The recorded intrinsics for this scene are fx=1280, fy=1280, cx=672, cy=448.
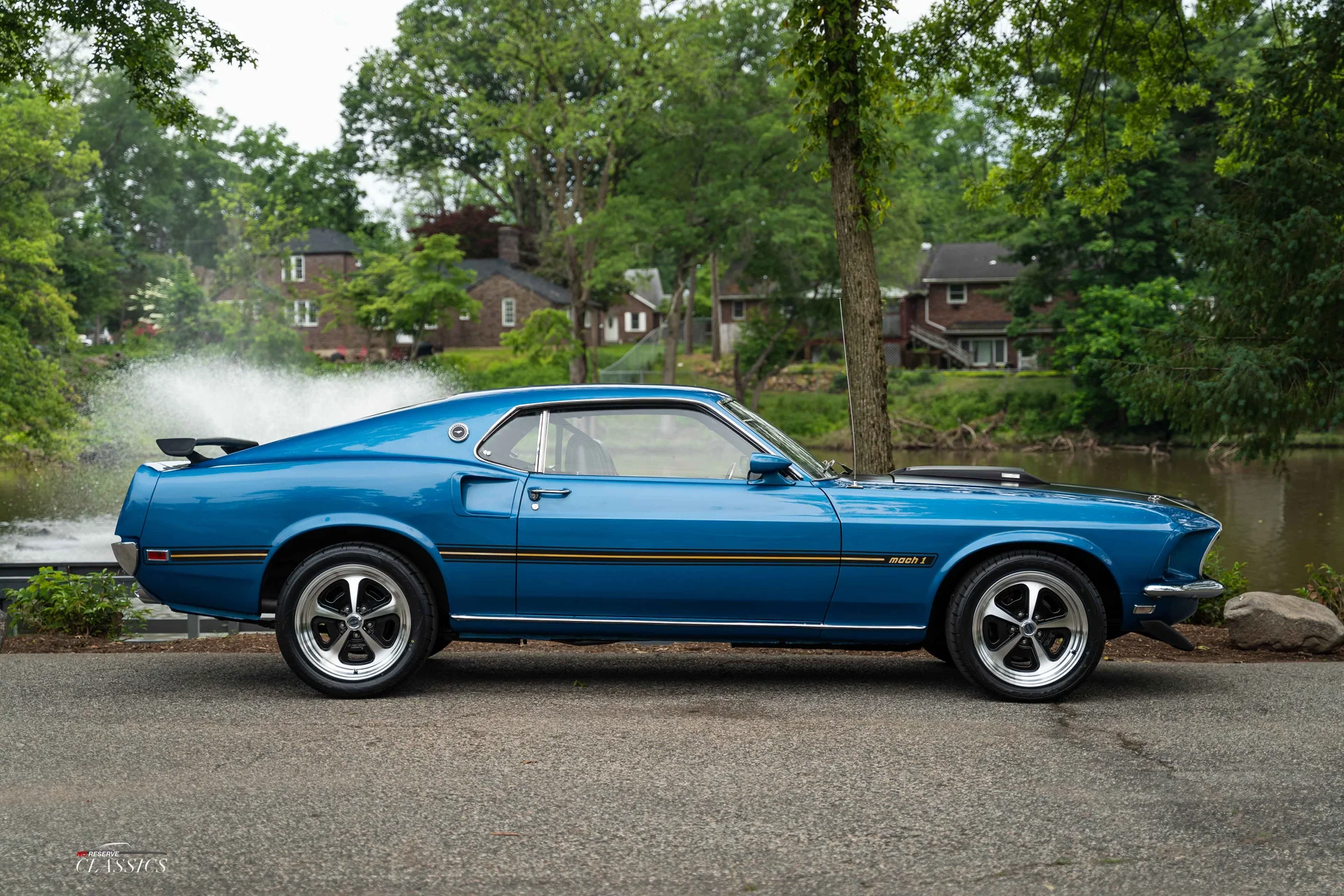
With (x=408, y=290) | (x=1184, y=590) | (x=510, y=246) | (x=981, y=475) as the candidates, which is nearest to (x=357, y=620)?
(x=981, y=475)

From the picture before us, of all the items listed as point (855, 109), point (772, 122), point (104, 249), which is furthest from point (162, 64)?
point (104, 249)

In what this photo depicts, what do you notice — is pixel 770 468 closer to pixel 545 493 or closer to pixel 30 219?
pixel 545 493

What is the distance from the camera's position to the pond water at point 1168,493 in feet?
66.9

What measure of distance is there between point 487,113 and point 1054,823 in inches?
1478

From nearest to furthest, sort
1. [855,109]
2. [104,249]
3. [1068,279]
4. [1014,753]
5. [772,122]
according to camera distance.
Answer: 1. [1014,753]
2. [855,109]
3. [772,122]
4. [1068,279]
5. [104,249]

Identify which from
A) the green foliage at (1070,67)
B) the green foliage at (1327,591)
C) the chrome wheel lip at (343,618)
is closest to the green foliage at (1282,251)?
the green foliage at (1070,67)

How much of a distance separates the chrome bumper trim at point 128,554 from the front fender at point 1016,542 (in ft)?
12.7

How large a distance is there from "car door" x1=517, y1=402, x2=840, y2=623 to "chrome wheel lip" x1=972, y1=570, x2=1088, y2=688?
767 millimetres

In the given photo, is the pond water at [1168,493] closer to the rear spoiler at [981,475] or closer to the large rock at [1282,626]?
the large rock at [1282,626]

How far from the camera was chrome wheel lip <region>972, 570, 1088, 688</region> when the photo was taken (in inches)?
243

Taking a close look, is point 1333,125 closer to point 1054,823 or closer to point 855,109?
point 855,109

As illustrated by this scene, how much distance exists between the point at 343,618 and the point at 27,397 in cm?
2367

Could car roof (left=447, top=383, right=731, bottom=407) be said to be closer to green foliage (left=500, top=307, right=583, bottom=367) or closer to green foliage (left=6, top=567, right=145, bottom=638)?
green foliage (left=6, top=567, right=145, bottom=638)

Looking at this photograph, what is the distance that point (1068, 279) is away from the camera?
48.3 meters
